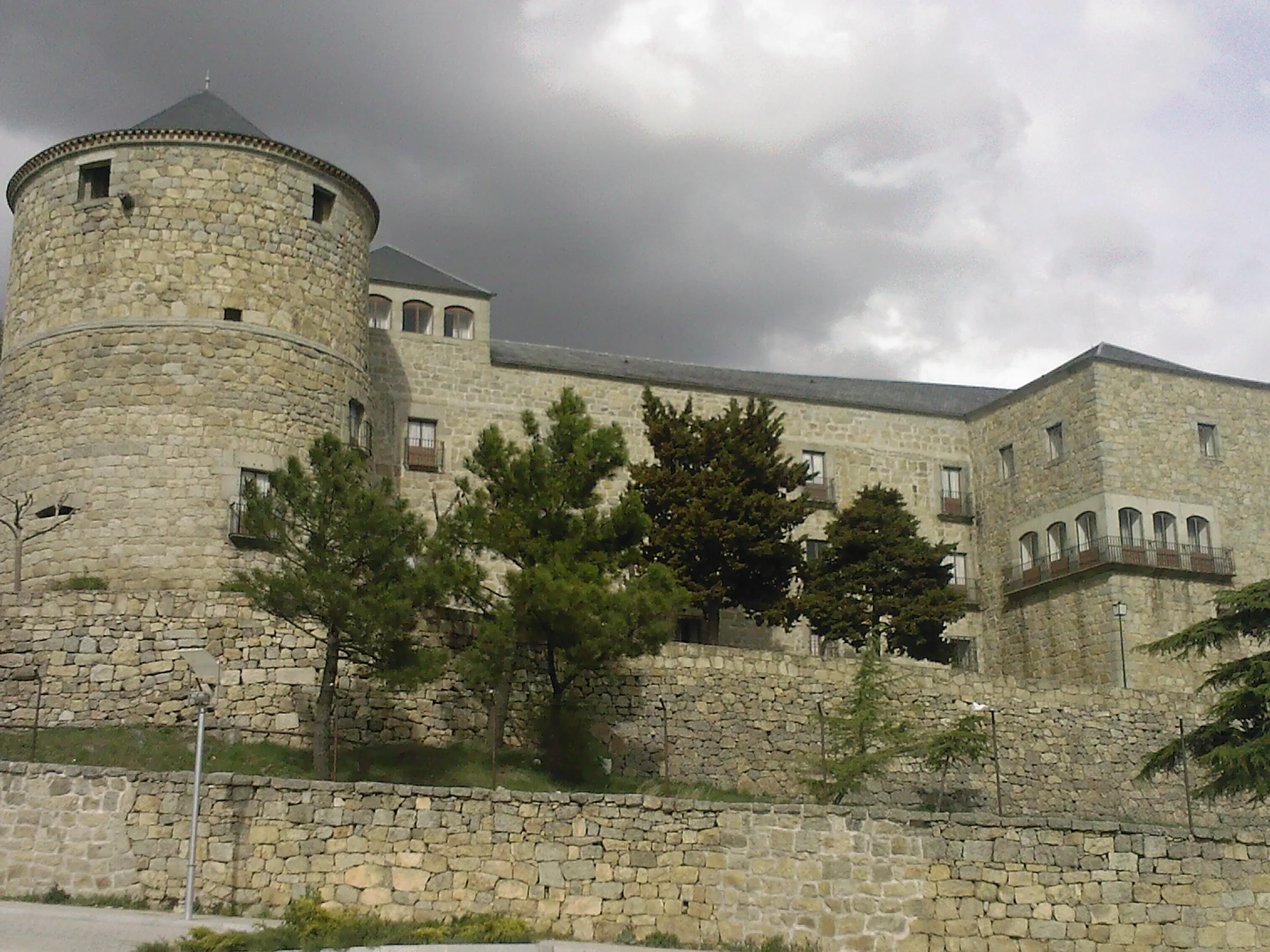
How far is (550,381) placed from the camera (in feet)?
121

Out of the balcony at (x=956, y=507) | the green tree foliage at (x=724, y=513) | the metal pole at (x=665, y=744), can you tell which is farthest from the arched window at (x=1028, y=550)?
the metal pole at (x=665, y=744)

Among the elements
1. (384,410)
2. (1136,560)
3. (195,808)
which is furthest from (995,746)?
(384,410)

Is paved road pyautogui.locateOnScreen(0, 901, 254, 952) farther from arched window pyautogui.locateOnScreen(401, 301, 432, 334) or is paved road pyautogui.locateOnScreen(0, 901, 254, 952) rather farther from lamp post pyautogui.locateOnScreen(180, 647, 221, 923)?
arched window pyautogui.locateOnScreen(401, 301, 432, 334)

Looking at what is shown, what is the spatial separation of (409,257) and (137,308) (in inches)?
441

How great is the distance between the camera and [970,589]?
130 feet

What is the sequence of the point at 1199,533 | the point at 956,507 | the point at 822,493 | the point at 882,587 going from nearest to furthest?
the point at 882,587 → the point at 1199,533 → the point at 822,493 → the point at 956,507

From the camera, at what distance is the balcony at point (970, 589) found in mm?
39219

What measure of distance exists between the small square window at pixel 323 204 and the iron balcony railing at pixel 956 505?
1828 cm

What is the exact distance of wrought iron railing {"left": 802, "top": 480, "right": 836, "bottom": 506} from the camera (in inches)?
1517

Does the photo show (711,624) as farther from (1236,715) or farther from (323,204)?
(1236,715)

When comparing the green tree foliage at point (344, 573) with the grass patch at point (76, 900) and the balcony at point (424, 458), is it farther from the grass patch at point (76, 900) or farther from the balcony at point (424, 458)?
the balcony at point (424, 458)

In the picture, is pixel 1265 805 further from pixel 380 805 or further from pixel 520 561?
pixel 380 805

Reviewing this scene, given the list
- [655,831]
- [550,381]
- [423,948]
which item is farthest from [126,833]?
[550,381]

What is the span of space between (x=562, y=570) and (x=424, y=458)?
500 inches
